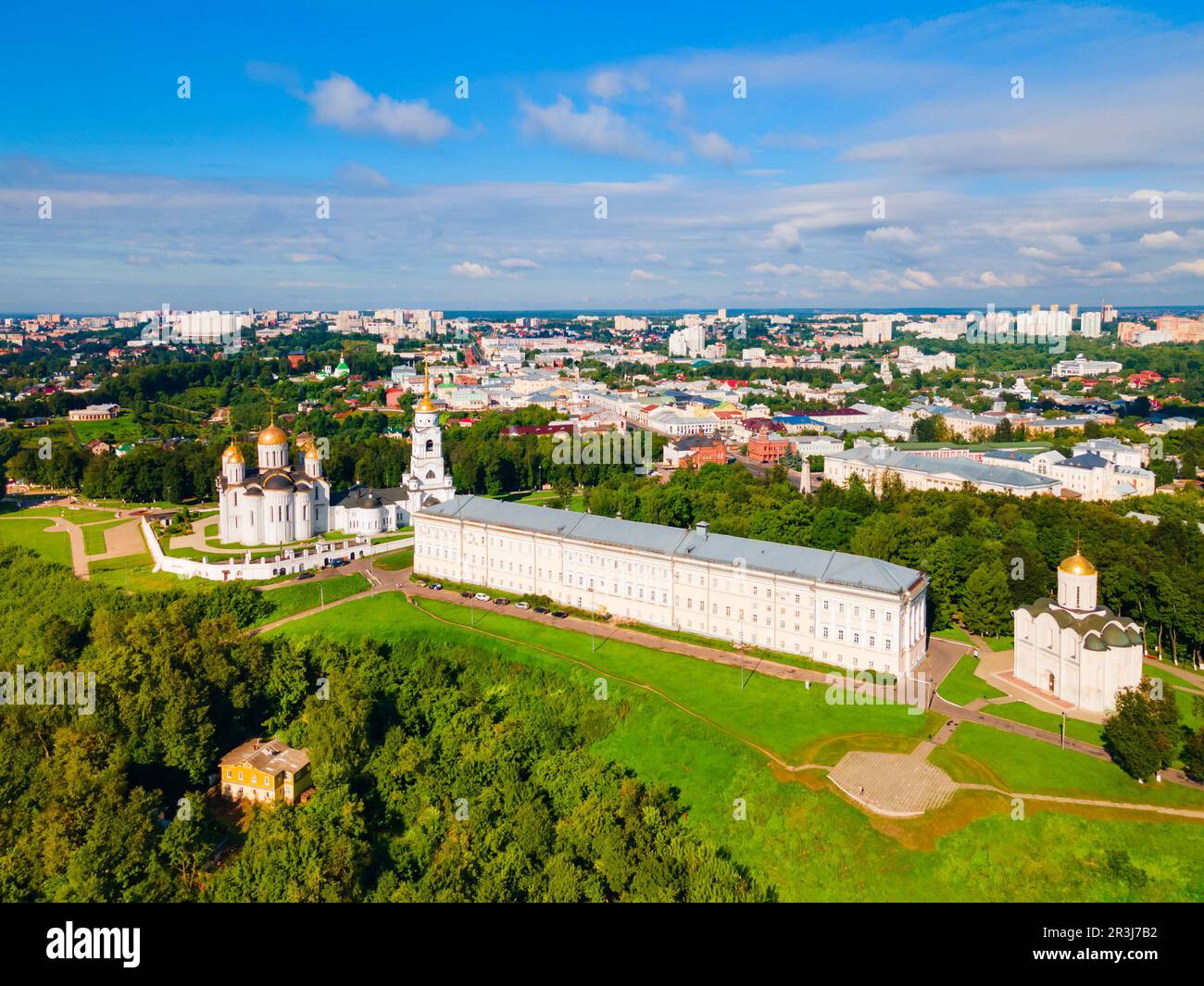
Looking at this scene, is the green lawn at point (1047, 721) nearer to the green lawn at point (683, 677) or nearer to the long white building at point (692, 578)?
the green lawn at point (683, 677)

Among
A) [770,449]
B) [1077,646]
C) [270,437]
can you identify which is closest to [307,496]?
[270,437]

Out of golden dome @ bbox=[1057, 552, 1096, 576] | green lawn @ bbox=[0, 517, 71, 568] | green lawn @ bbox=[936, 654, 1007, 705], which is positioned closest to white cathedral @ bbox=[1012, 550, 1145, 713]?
golden dome @ bbox=[1057, 552, 1096, 576]

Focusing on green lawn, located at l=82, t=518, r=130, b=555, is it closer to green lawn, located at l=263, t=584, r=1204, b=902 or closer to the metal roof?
the metal roof

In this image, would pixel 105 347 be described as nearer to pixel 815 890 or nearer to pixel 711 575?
pixel 711 575

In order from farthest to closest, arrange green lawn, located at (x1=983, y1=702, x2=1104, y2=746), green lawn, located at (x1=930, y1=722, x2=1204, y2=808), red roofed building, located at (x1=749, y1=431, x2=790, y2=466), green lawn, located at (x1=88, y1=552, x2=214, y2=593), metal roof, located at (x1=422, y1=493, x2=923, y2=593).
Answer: red roofed building, located at (x1=749, y1=431, x2=790, y2=466) → green lawn, located at (x1=88, y1=552, x2=214, y2=593) → metal roof, located at (x1=422, y1=493, x2=923, y2=593) → green lawn, located at (x1=983, y1=702, x2=1104, y2=746) → green lawn, located at (x1=930, y1=722, x2=1204, y2=808)

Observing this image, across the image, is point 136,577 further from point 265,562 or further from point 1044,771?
point 1044,771
